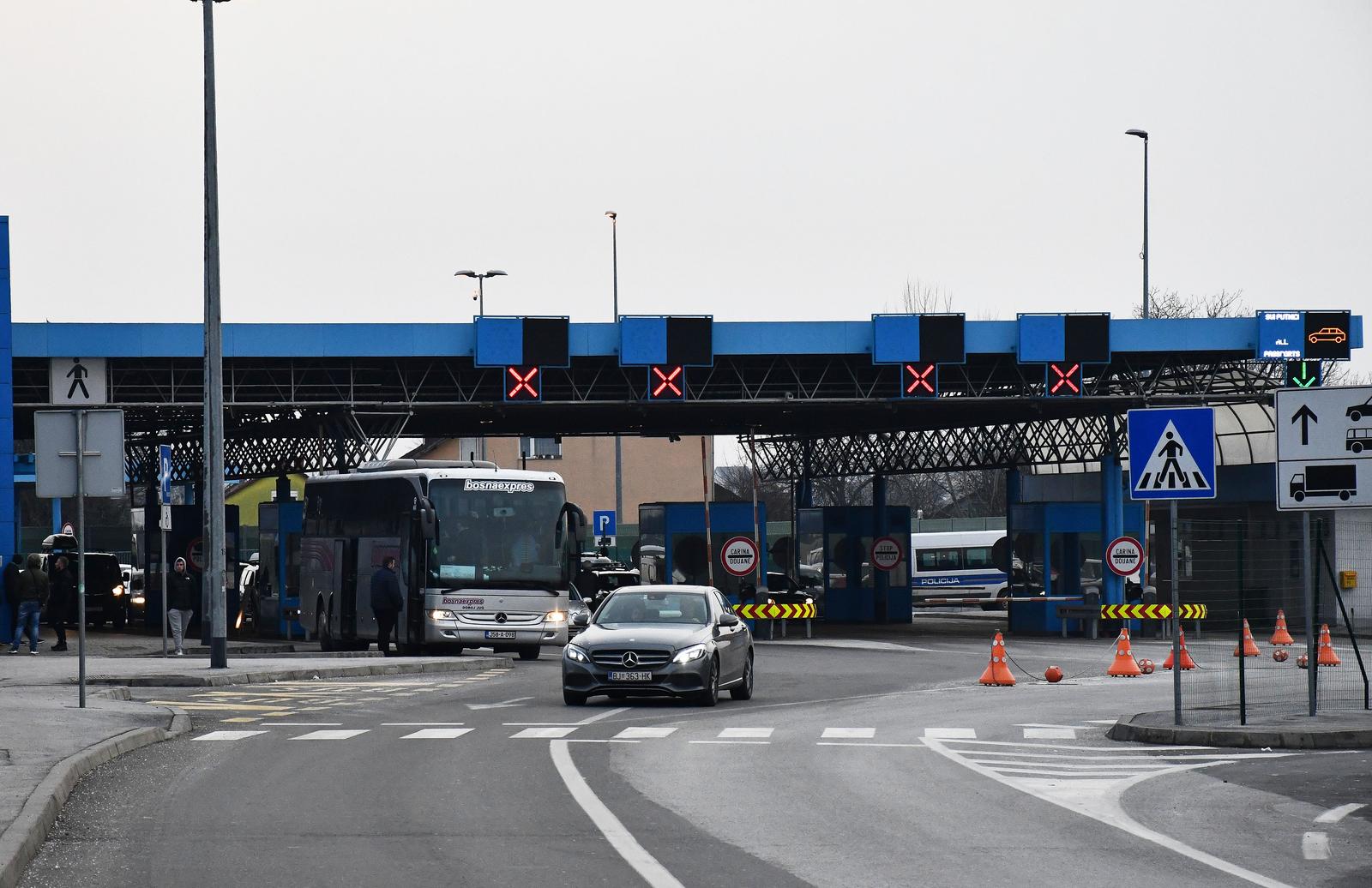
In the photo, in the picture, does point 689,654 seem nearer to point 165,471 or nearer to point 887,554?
point 165,471

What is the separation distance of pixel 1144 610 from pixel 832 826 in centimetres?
2929

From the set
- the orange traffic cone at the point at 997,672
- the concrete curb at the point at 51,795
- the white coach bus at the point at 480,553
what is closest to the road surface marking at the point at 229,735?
the concrete curb at the point at 51,795

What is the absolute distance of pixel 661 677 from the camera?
21344mm

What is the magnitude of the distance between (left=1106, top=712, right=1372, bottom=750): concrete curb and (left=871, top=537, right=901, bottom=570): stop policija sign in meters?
31.9

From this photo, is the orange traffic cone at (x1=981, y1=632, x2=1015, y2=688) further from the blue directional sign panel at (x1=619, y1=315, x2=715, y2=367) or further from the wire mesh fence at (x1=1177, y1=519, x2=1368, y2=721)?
the blue directional sign panel at (x1=619, y1=315, x2=715, y2=367)

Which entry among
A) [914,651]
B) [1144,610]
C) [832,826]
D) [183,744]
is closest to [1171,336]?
[1144,610]

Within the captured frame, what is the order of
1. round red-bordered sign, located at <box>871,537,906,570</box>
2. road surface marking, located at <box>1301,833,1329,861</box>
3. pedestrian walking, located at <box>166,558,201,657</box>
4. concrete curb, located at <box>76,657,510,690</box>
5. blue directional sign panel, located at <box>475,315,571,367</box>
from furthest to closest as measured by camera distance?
round red-bordered sign, located at <box>871,537,906,570</box>, blue directional sign panel, located at <box>475,315,571,367</box>, pedestrian walking, located at <box>166,558,201,657</box>, concrete curb, located at <box>76,657,510,690</box>, road surface marking, located at <box>1301,833,1329,861</box>

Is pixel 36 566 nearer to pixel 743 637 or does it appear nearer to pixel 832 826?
pixel 743 637

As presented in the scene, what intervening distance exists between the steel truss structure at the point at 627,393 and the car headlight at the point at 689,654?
19552 millimetres

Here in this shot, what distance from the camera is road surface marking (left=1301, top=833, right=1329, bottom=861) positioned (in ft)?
33.7

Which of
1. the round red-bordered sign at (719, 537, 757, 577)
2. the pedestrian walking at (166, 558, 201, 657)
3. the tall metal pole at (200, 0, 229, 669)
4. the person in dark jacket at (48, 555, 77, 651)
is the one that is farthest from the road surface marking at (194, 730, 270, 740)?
the round red-bordered sign at (719, 537, 757, 577)

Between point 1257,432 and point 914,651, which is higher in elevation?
point 1257,432

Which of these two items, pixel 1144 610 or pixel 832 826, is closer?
pixel 832 826

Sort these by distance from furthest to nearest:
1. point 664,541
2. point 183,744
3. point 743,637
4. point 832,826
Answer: point 664,541 < point 743,637 < point 183,744 < point 832,826
